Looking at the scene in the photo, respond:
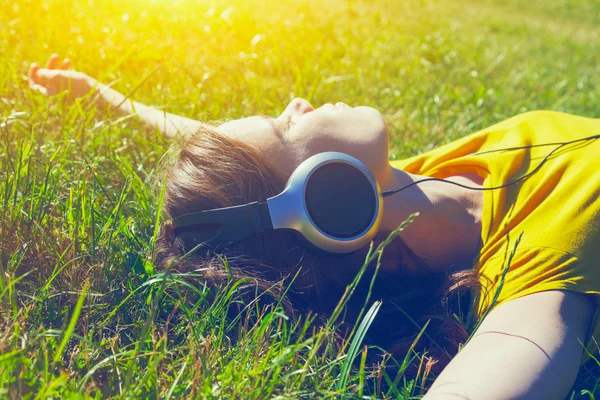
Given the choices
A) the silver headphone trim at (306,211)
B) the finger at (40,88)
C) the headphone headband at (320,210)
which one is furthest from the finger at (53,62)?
the silver headphone trim at (306,211)

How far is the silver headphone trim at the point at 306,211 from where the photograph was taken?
218cm

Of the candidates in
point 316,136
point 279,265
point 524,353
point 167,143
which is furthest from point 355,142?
point 167,143

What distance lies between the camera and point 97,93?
11.2 ft

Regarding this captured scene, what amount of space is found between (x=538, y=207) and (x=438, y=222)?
40 centimetres

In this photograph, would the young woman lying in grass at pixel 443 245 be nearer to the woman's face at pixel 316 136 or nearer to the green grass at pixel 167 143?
the woman's face at pixel 316 136

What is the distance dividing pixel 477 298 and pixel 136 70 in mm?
3014

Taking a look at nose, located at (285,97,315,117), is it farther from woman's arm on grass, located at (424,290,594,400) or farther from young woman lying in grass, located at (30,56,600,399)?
woman's arm on grass, located at (424,290,594,400)

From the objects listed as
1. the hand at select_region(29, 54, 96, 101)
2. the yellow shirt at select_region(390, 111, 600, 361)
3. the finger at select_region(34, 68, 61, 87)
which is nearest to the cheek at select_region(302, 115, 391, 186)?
the yellow shirt at select_region(390, 111, 600, 361)

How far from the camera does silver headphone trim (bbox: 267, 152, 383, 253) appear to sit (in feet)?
7.15

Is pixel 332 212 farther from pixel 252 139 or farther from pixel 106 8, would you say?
pixel 106 8

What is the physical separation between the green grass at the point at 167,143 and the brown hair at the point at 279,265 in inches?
3.9

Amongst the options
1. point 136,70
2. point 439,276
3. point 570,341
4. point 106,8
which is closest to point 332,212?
point 439,276

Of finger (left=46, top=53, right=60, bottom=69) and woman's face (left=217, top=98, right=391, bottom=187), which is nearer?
woman's face (left=217, top=98, right=391, bottom=187)

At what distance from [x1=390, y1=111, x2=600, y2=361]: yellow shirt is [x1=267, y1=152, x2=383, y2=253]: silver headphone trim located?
0.52 meters
